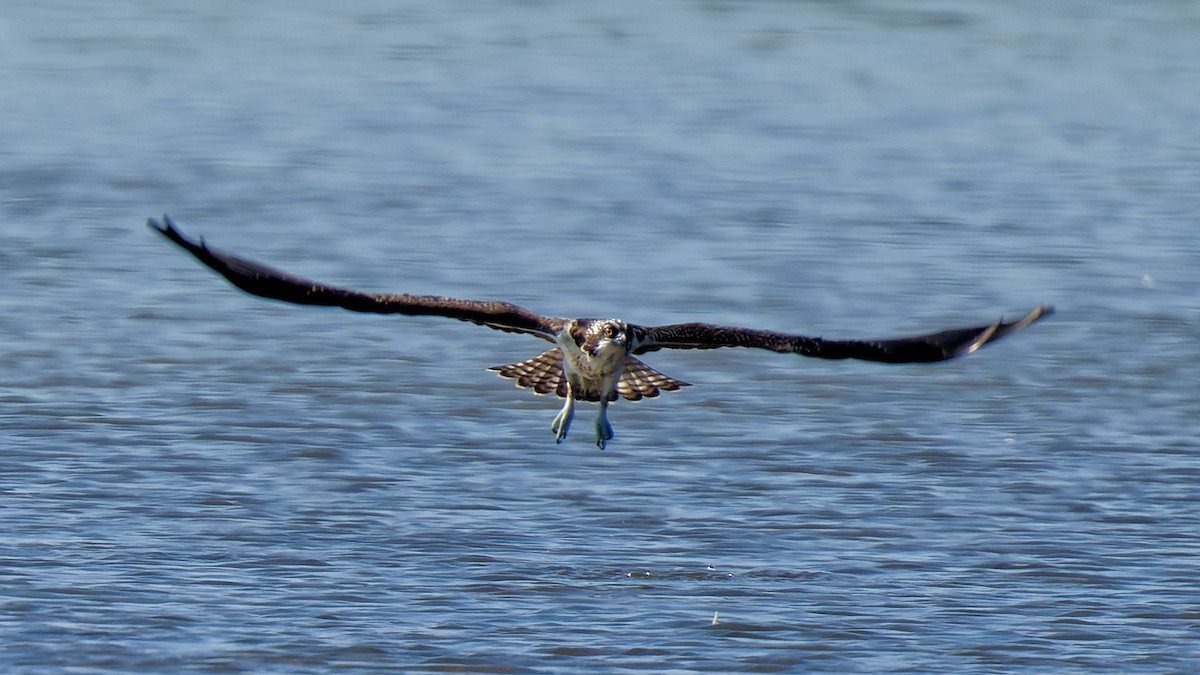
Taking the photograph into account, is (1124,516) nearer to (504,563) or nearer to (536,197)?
(504,563)

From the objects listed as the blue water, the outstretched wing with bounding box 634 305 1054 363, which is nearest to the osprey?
the outstretched wing with bounding box 634 305 1054 363

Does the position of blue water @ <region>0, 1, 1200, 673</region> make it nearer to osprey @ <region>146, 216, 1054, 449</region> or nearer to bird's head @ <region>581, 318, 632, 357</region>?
osprey @ <region>146, 216, 1054, 449</region>

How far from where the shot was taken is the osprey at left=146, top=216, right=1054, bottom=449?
7.16 metres

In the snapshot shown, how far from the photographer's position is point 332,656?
7.52 metres

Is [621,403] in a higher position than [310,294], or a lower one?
lower

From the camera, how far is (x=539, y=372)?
850 centimetres

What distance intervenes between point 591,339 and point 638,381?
1.56 feet

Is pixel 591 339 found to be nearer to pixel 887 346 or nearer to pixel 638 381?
pixel 638 381

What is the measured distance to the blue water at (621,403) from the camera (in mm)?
7961

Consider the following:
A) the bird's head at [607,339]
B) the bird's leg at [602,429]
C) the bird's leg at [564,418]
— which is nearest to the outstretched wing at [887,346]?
the bird's head at [607,339]

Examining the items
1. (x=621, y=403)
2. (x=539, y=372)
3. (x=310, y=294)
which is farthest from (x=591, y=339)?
(x=621, y=403)

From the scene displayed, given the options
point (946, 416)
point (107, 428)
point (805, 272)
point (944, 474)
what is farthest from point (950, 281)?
point (107, 428)

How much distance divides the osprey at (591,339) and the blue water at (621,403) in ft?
2.15

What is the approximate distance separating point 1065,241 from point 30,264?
5.93 meters
